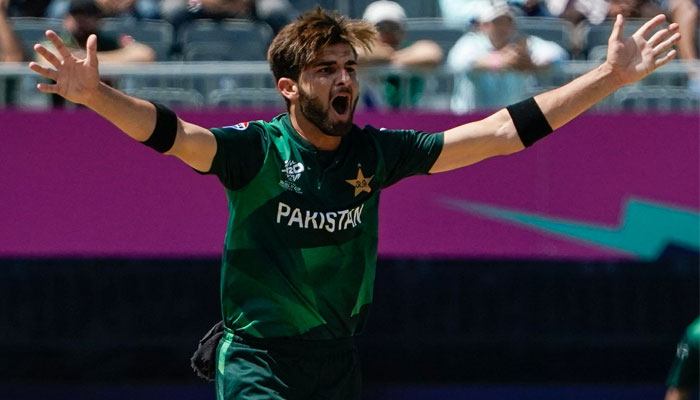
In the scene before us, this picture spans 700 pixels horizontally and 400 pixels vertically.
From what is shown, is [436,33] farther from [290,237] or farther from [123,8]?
[290,237]

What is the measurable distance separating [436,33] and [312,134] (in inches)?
191

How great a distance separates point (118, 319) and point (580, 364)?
3.66 meters

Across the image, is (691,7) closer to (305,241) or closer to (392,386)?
(392,386)

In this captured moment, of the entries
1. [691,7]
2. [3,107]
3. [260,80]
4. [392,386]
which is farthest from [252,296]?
[691,7]

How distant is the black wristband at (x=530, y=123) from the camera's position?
4.70 meters

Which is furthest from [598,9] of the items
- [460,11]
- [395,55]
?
[395,55]

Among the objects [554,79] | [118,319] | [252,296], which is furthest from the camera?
[118,319]

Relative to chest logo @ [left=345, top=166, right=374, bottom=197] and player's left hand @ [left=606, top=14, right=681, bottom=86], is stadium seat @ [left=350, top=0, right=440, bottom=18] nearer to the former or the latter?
player's left hand @ [left=606, top=14, right=681, bottom=86]

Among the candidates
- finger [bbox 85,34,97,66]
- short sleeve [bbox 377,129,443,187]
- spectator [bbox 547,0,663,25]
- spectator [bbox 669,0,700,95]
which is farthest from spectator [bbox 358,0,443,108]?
finger [bbox 85,34,97,66]

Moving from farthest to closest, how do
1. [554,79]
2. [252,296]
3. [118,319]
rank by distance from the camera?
[118,319]
[554,79]
[252,296]

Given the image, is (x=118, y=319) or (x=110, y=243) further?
(x=118, y=319)

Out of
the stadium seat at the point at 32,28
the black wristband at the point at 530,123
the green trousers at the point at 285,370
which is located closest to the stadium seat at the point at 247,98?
the stadium seat at the point at 32,28

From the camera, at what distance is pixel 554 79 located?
26.9 ft

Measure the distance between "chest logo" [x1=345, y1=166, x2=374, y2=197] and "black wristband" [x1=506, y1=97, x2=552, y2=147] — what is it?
0.64 metres
